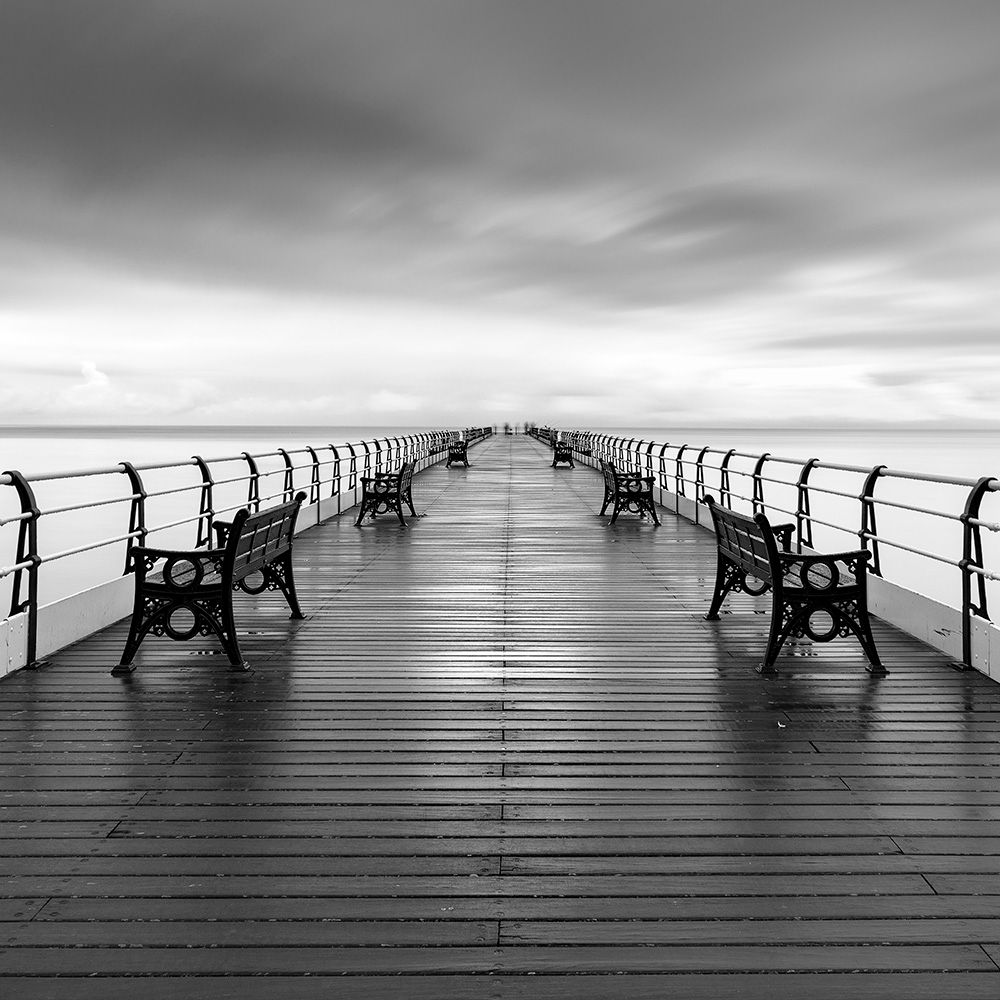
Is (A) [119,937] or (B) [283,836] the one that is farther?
(B) [283,836]

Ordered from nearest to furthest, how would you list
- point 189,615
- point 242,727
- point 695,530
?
point 242,727 < point 189,615 < point 695,530

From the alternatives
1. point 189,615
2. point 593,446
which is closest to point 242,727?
point 189,615

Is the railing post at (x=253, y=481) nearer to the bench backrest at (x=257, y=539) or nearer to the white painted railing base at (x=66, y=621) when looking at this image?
the bench backrest at (x=257, y=539)


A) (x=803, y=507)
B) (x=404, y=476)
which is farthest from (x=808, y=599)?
(x=404, y=476)

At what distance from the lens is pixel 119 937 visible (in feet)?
7.84

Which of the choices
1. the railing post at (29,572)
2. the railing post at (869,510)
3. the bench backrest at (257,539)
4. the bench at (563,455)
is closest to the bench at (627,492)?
the railing post at (869,510)

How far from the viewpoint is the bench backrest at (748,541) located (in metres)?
4.97

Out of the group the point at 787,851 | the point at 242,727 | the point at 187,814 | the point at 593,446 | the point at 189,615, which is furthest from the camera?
the point at 593,446

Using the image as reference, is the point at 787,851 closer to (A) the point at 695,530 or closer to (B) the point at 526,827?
(B) the point at 526,827

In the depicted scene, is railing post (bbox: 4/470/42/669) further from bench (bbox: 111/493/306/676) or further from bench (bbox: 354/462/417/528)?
bench (bbox: 354/462/417/528)

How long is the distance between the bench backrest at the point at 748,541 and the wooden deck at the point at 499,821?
534 millimetres

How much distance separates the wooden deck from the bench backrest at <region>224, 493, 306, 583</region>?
0.55 m

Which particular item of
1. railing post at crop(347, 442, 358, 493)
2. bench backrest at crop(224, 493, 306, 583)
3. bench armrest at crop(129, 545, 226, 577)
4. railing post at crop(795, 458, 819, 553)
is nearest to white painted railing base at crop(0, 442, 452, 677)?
bench armrest at crop(129, 545, 226, 577)

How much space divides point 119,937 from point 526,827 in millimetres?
1281
